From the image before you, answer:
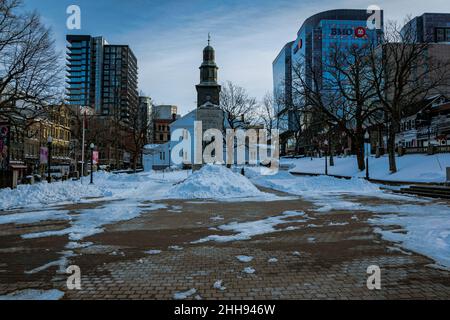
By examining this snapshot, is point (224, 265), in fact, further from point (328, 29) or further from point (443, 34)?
point (443, 34)

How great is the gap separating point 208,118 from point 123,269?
32820 mm

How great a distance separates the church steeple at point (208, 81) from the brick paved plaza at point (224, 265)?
42192mm

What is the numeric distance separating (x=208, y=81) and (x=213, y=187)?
108 ft

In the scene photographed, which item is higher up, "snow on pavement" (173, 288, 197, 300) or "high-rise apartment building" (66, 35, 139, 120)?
"high-rise apartment building" (66, 35, 139, 120)

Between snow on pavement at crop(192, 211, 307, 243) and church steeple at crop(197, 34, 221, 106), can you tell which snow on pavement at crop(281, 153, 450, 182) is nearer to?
snow on pavement at crop(192, 211, 307, 243)

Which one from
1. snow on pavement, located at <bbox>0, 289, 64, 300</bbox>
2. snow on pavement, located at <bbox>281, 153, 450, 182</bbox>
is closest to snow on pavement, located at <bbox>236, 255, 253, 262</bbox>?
snow on pavement, located at <bbox>0, 289, 64, 300</bbox>

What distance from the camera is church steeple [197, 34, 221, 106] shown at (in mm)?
50500

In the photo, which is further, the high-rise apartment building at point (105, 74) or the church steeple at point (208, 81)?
the high-rise apartment building at point (105, 74)

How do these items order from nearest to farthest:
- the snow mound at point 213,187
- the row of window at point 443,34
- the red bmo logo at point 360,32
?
1. the snow mound at point 213,187
2. the red bmo logo at point 360,32
3. the row of window at point 443,34

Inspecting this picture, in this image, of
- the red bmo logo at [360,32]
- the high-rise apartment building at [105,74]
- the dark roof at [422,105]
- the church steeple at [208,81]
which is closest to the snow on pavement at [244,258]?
the church steeple at [208,81]

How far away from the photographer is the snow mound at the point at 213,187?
773 inches

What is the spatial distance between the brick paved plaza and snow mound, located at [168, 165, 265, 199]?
963cm

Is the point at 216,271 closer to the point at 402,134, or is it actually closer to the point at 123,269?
the point at 123,269

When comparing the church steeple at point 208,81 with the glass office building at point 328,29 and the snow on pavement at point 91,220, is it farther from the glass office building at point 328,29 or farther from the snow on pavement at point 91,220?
the glass office building at point 328,29
